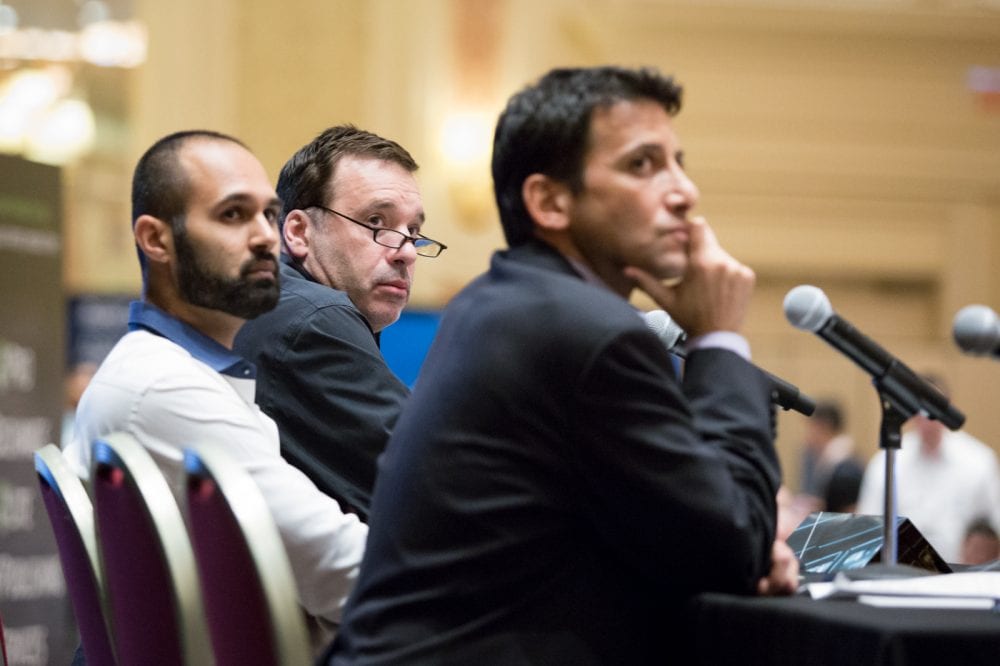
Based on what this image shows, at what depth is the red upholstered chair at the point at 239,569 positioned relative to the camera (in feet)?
4.92

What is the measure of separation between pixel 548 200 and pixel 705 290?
0.22 metres

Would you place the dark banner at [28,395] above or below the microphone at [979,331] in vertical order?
below

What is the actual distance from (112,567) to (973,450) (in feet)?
21.4

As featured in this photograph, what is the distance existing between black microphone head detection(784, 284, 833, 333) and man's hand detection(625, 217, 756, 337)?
14 centimetres

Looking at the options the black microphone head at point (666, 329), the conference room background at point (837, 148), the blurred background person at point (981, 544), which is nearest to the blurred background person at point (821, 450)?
the conference room background at point (837, 148)

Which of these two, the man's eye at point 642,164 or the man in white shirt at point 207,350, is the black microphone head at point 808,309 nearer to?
the man's eye at point 642,164

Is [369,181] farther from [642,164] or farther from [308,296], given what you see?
[642,164]

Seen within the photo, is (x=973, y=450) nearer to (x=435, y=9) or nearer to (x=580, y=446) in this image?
(x=435, y=9)

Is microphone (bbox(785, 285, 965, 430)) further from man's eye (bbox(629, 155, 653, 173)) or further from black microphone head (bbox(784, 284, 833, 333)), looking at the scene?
man's eye (bbox(629, 155, 653, 173))

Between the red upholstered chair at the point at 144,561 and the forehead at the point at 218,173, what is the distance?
1.95 feet

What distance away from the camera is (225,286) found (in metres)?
2.26

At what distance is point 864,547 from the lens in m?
2.05

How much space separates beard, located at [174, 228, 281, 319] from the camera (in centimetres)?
225

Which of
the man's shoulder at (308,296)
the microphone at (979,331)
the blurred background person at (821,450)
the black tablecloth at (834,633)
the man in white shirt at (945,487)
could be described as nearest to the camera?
the black tablecloth at (834,633)
